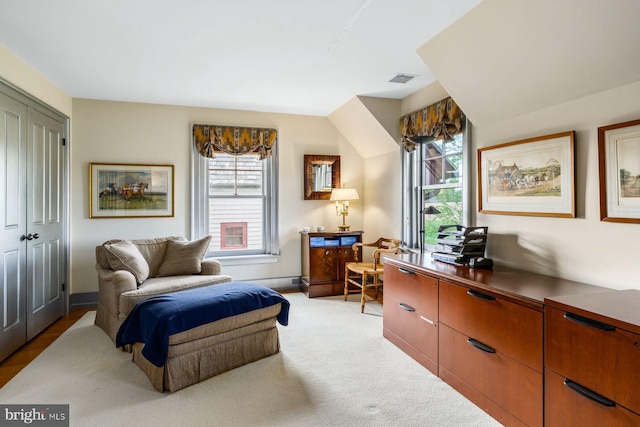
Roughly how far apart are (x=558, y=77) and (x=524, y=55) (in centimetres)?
25

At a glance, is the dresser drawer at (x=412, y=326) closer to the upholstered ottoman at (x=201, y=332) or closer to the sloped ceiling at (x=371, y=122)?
the upholstered ottoman at (x=201, y=332)

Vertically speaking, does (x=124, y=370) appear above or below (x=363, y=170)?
below

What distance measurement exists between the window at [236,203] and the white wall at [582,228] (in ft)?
10.4

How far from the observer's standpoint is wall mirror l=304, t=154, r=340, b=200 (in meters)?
5.27

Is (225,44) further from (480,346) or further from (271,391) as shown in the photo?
(480,346)

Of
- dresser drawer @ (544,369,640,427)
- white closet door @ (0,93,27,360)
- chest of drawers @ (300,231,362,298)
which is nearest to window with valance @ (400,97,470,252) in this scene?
chest of drawers @ (300,231,362,298)

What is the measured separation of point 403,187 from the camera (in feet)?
14.8

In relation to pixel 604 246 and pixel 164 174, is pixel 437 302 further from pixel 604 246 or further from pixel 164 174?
pixel 164 174

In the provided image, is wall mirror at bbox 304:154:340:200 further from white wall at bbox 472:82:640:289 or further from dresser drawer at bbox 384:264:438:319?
white wall at bbox 472:82:640:289

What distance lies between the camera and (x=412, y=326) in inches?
116

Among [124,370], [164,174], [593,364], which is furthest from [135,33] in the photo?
[593,364]

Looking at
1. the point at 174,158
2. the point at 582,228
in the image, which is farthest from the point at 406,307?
the point at 174,158

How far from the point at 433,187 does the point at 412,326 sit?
68.6 inches

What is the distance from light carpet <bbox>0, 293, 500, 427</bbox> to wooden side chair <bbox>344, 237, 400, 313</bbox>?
3.19ft
